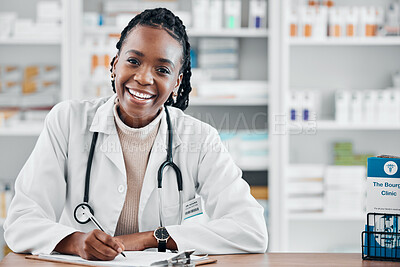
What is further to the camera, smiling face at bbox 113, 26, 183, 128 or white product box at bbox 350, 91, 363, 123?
white product box at bbox 350, 91, 363, 123

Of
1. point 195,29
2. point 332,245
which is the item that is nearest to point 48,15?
point 195,29

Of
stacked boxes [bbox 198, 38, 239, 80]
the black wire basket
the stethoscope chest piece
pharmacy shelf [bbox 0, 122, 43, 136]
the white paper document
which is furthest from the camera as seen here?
stacked boxes [bbox 198, 38, 239, 80]

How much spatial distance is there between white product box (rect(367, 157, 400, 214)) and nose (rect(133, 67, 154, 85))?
72cm

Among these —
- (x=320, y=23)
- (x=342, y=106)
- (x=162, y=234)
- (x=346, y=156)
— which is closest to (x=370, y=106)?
(x=342, y=106)

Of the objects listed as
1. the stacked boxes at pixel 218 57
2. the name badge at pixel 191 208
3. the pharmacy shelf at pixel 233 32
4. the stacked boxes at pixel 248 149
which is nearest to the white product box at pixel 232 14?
the pharmacy shelf at pixel 233 32

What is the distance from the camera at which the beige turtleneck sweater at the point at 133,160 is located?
1646 mm

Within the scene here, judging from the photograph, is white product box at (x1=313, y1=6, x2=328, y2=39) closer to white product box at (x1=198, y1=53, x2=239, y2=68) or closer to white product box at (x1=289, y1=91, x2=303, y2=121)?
white product box at (x1=289, y1=91, x2=303, y2=121)

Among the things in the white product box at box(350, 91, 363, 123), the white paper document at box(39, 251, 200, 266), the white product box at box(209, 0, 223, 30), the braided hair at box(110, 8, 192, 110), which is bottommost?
the white paper document at box(39, 251, 200, 266)

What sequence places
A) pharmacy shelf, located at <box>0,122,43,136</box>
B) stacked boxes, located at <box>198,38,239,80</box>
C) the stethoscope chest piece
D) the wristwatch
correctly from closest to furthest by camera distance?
the wristwatch < the stethoscope chest piece < pharmacy shelf, located at <box>0,122,43,136</box> < stacked boxes, located at <box>198,38,239,80</box>

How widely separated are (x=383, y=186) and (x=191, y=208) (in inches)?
24.7

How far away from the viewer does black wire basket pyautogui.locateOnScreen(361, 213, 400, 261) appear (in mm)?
1287

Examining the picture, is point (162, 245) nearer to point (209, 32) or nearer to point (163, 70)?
point (163, 70)

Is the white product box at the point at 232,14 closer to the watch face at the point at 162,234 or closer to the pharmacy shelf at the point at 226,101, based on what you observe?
the pharmacy shelf at the point at 226,101

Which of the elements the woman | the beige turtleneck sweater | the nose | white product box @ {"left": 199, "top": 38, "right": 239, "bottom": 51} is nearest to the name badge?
the woman
